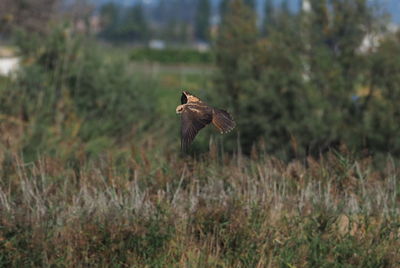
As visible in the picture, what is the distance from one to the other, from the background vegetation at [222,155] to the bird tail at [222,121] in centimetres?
145

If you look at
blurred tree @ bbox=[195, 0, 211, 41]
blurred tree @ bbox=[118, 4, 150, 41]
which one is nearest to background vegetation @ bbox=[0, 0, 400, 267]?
blurred tree @ bbox=[118, 4, 150, 41]

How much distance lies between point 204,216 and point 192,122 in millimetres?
1898

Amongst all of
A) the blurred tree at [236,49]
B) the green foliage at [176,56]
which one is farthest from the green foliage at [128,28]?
the blurred tree at [236,49]

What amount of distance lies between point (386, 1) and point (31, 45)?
519cm

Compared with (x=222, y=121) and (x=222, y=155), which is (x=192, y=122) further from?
(x=222, y=155)

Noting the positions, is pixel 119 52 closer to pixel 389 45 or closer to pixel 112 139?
pixel 112 139

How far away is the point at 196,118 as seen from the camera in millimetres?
3289

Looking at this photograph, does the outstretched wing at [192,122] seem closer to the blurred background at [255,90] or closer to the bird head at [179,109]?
the bird head at [179,109]

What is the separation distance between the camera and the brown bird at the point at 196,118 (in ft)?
10.5

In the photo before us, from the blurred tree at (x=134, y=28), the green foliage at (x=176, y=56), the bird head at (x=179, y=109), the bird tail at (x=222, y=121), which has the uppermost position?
the bird head at (x=179, y=109)

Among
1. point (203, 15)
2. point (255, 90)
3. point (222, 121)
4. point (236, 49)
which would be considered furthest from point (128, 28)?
point (222, 121)

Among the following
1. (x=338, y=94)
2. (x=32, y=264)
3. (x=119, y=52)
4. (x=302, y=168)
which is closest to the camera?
(x=32, y=264)

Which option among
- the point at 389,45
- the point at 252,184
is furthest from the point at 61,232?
the point at 389,45

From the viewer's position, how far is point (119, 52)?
12273 mm
